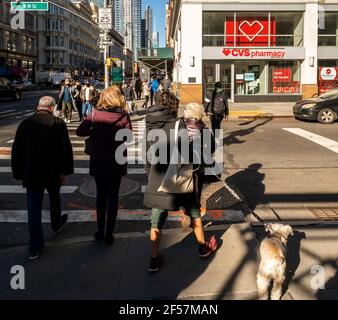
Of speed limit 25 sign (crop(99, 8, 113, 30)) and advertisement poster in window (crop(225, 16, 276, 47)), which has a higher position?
advertisement poster in window (crop(225, 16, 276, 47))

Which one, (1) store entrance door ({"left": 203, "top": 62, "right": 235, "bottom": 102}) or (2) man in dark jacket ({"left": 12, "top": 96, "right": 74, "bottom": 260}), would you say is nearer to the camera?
(2) man in dark jacket ({"left": 12, "top": 96, "right": 74, "bottom": 260})

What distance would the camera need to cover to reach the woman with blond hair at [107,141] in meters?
4.88

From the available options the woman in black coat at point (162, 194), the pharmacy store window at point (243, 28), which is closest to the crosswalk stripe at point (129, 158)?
the woman in black coat at point (162, 194)

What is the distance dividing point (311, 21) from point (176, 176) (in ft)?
83.3

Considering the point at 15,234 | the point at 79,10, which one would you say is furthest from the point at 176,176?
the point at 79,10

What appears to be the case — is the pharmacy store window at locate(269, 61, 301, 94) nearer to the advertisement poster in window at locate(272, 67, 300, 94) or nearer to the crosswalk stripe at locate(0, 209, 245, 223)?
the advertisement poster in window at locate(272, 67, 300, 94)

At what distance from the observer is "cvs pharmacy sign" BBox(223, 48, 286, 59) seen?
26.5m

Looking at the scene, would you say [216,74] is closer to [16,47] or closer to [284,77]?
[284,77]

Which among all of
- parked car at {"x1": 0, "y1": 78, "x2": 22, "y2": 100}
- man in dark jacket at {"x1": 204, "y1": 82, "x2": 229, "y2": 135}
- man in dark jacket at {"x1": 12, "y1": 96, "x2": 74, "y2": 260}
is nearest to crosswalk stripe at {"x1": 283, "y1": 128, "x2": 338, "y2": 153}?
man in dark jacket at {"x1": 204, "y1": 82, "x2": 229, "y2": 135}

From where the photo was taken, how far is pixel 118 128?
494cm

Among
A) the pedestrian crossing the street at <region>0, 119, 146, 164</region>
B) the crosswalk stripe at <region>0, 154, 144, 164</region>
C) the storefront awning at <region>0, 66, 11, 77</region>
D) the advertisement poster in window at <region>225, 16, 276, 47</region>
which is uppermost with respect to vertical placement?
the storefront awning at <region>0, 66, 11, 77</region>

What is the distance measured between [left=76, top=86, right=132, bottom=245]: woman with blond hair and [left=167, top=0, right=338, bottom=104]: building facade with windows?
21760 millimetres

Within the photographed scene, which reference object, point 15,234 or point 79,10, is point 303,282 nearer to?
point 15,234

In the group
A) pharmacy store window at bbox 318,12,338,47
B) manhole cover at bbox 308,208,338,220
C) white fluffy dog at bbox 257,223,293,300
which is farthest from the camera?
pharmacy store window at bbox 318,12,338,47
